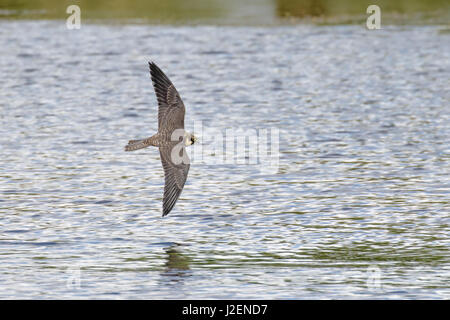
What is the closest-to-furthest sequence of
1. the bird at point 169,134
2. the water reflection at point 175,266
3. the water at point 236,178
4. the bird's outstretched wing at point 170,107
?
1. the water reflection at point 175,266
2. the water at point 236,178
3. the bird at point 169,134
4. the bird's outstretched wing at point 170,107

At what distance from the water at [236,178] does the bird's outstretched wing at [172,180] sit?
70cm

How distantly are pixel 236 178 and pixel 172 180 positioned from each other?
452cm

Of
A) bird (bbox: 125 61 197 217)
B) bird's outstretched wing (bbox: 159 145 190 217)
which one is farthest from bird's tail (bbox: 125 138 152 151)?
bird's outstretched wing (bbox: 159 145 190 217)

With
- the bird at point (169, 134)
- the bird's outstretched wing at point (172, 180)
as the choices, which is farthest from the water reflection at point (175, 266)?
the bird at point (169, 134)

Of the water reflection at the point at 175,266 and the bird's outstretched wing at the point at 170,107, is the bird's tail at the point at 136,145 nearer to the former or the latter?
the bird's outstretched wing at the point at 170,107

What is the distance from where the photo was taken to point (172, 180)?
1659 cm

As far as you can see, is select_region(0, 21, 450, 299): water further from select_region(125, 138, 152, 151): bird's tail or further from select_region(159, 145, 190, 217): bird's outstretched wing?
select_region(125, 138, 152, 151): bird's tail

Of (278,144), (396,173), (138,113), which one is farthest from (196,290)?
(138,113)

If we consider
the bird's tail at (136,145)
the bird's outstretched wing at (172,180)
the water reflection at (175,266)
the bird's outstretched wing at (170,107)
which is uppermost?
the bird's outstretched wing at (170,107)

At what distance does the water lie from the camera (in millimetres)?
14984

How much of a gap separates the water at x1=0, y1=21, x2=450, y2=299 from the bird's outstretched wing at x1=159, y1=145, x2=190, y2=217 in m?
0.70

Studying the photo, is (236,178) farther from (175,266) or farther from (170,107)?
(175,266)

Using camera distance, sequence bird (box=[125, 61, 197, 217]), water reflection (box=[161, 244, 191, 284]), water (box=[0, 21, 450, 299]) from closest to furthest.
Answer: water reflection (box=[161, 244, 191, 284])
water (box=[0, 21, 450, 299])
bird (box=[125, 61, 197, 217])

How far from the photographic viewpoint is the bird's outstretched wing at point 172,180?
1641 centimetres
